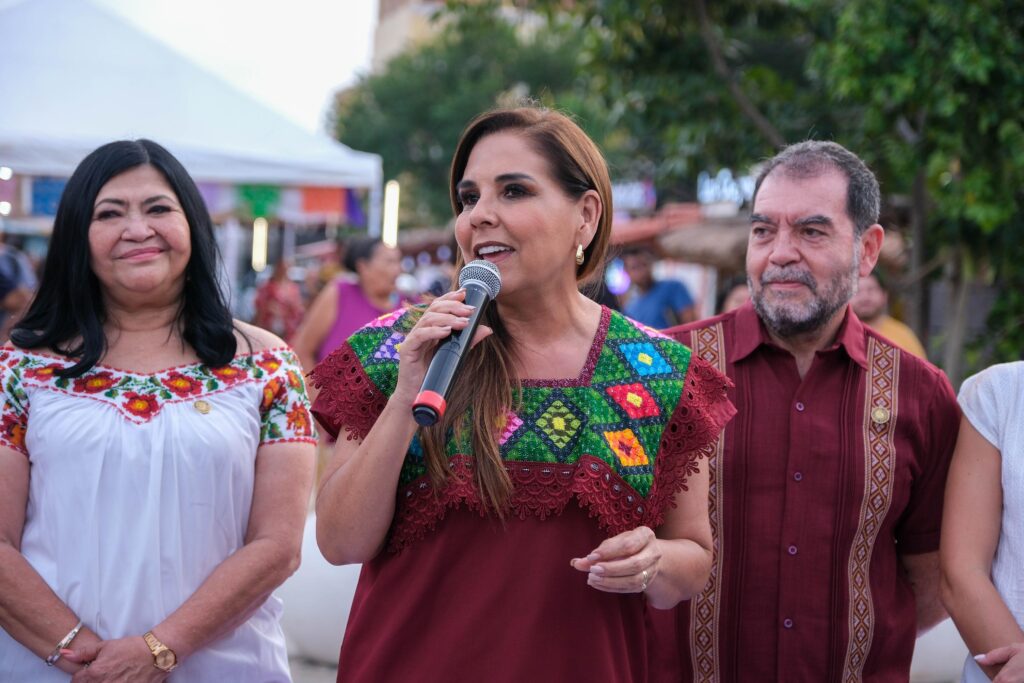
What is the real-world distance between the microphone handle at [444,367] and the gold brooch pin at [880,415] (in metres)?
1.39

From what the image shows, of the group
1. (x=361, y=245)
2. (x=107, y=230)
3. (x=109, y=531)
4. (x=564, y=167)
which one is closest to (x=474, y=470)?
(x=564, y=167)

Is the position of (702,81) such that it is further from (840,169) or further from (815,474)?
(815,474)

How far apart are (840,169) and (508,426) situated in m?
1.44

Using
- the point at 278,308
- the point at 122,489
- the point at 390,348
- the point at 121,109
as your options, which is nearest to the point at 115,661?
the point at 122,489

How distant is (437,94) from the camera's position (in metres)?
37.8

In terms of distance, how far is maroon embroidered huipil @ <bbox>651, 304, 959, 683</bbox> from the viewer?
127 inches

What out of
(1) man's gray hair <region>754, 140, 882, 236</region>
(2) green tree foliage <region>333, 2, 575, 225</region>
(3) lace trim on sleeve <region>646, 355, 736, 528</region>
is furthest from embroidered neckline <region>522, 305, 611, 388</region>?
(2) green tree foliage <region>333, 2, 575, 225</region>

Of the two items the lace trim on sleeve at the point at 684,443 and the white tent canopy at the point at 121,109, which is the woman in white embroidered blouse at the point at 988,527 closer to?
the lace trim on sleeve at the point at 684,443

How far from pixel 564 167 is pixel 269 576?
134cm

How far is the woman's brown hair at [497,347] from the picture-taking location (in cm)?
259

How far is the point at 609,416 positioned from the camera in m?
2.73

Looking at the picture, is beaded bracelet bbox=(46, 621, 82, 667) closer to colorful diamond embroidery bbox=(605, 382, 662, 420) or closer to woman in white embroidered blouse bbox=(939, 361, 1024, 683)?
colorful diamond embroidery bbox=(605, 382, 662, 420)

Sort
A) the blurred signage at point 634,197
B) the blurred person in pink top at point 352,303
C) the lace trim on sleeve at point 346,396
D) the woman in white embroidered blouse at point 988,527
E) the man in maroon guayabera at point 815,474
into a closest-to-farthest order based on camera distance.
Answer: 1. the lace trim on sleeve at point 346,396
2. the woman in white embroidered blouse at point 988,527
3. the man in maroon guayabera at point 815,474
4. the blurred person in pink top at point 352,303
5. the blurred signage at point 634,197

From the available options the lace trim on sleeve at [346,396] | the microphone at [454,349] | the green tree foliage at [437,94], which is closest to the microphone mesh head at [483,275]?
the microphone at [454,349]
